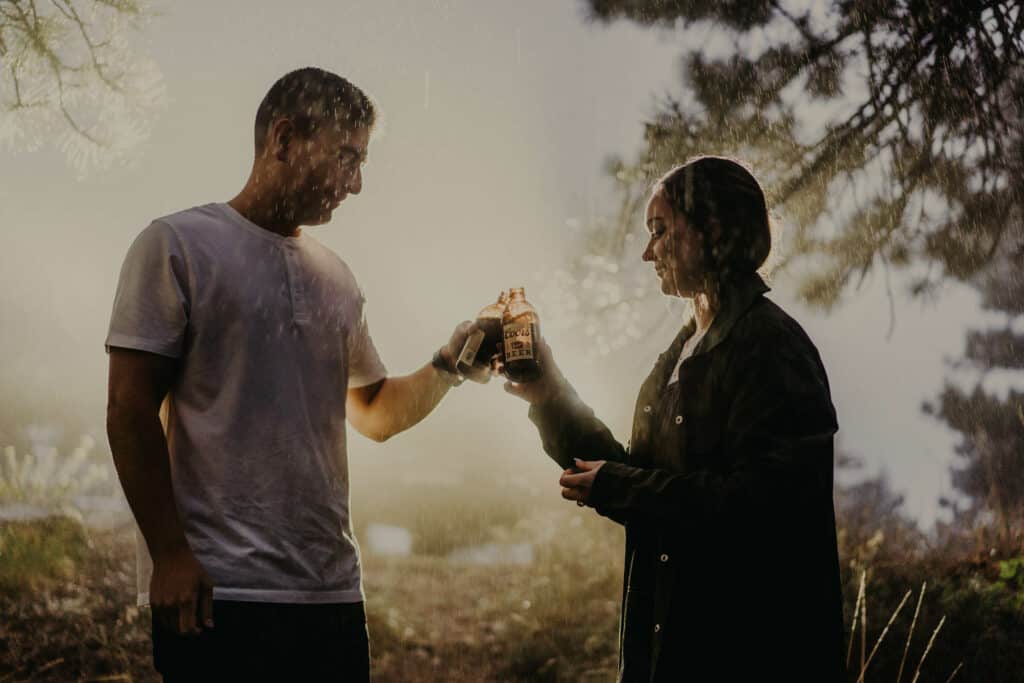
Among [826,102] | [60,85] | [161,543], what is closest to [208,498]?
[161,543]

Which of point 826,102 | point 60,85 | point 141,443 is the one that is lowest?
point 141,443

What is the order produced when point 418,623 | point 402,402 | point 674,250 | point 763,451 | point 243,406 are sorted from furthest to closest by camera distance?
point 418,623
point 402,402
point 674,250
point 243,406
point 763,451

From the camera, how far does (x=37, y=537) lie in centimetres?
516

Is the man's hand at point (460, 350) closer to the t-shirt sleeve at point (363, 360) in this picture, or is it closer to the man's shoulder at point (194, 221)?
the t-shirt sleeve at point (363, 360)

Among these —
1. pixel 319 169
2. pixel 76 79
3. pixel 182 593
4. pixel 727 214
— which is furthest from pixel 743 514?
pixel 76 79

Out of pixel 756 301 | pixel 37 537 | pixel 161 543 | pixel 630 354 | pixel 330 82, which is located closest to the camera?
pixel 161 543

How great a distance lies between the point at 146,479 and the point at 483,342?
1.02 metres

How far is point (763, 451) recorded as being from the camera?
2.06 meters

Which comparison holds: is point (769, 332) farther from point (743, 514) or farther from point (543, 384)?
point (543, 384)

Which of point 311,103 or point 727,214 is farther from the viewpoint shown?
point 311,103

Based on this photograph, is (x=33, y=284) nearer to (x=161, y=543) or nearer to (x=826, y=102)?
(x=161, y=543)

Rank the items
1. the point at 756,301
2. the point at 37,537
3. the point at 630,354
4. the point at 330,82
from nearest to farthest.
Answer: the point at 756,301 → the point at 330,82 → the point at 37,537 → the point at 630,354

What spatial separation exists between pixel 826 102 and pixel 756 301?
3.39 meters

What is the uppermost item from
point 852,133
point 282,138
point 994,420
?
point 852,133
